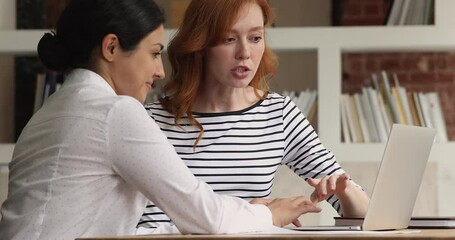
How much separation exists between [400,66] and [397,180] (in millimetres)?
2804

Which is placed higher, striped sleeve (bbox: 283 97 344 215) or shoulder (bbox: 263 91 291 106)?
shoulder (bbox: 263 91 291 106)

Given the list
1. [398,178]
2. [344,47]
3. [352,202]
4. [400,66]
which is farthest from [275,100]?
[400,66]

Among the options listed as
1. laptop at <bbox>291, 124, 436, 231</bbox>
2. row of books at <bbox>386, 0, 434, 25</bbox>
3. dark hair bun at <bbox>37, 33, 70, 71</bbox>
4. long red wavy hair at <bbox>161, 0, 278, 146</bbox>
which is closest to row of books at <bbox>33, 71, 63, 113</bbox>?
row of books at <bbox>386, 0, 434, 25</bbox>

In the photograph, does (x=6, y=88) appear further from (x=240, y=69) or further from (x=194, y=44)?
(x=240, y=69)

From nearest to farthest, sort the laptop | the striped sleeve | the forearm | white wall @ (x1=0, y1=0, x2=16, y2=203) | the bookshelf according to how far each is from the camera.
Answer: the laptop
the forearm
the striped sleeve
the bookshelf
white wall @ (x1=0, y1=0, x2=16, y2=203)

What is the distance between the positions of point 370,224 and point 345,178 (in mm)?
198

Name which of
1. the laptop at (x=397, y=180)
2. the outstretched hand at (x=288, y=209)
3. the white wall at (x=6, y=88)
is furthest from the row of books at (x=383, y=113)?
the outstretched hand at (x=288, y=209)

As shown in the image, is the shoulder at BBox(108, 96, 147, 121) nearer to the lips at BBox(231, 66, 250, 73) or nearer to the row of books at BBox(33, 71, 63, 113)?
the lips at BBox(231, 66, 250, 73)

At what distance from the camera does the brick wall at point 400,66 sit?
459cm

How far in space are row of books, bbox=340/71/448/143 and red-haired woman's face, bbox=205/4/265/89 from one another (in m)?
1.58

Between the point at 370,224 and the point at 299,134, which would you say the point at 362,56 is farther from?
the point at 370,224

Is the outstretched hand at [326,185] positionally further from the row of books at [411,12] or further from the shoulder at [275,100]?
the row of books at [411,12]

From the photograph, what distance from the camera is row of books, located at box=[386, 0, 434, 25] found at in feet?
14.6

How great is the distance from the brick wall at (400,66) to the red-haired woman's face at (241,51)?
4.34ft
